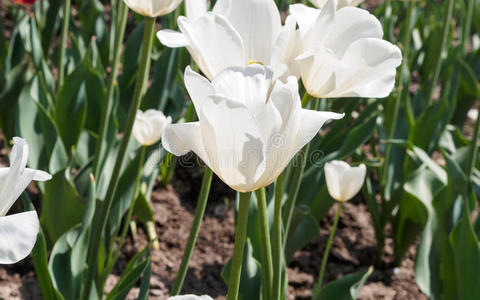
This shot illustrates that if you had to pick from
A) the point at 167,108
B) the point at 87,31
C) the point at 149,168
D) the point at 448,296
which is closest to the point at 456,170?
the point at 448,296

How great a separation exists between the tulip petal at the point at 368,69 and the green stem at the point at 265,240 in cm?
17

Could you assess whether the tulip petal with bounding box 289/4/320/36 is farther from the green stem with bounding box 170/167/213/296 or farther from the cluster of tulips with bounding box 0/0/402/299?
the green stem with bounding box 170/167/213/296

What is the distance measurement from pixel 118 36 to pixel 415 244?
4.30ft

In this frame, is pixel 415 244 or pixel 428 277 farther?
pixel 415 244

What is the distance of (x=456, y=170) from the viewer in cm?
160

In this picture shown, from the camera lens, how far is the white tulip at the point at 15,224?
1.72 feet

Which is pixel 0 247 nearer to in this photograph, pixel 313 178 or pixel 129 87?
pixel 313 178

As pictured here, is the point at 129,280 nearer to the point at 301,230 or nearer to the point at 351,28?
the point at 301,230

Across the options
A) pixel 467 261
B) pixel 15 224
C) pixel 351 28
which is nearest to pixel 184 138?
pixel 15 224

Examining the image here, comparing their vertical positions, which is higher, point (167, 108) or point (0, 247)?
Result: point (0, 247)

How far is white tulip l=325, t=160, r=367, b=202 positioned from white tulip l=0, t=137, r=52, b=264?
0.81 meters

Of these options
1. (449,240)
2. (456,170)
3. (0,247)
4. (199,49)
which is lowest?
(449,240)

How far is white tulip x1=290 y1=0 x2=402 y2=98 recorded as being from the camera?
794 millimetres

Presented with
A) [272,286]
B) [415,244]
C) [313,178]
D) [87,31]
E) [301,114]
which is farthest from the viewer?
[87,31]
